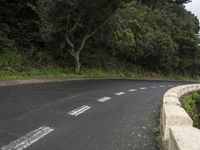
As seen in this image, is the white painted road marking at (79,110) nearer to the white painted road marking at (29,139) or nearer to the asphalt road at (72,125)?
the asphalt road at (72,125)

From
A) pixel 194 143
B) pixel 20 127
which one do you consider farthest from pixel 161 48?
pixel 194 143

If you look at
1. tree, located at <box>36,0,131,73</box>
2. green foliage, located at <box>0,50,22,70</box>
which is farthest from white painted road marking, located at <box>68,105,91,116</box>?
tree, located at <box>36,0,131,73</box>

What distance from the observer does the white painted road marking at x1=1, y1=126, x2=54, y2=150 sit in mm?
6352

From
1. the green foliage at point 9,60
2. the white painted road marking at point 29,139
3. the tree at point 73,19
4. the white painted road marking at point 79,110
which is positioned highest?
the tree at point 73,19

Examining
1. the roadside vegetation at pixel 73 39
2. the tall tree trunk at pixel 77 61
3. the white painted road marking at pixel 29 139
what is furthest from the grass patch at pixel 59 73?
the white painted road marking at pixel 29 139

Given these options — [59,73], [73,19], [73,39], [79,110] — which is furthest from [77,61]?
[79,110]

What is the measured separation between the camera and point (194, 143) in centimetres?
396

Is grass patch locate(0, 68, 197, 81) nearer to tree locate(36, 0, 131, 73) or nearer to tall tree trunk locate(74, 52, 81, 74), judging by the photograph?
tall tree trunk locate(74, 52, 81, 74)

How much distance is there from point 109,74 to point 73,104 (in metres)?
24.4

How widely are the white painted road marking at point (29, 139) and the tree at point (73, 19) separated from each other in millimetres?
20554

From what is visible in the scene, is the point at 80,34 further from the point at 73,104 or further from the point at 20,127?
the point at 20,127

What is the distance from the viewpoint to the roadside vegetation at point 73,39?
27927 mm

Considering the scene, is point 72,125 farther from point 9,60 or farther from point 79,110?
point 9,60

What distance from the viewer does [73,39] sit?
3181 centimetres
